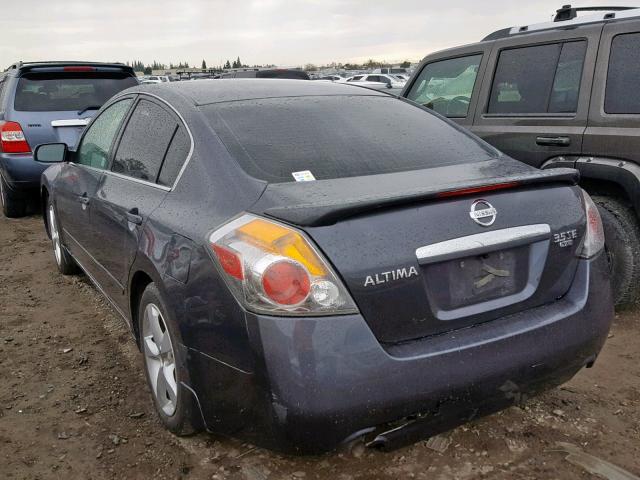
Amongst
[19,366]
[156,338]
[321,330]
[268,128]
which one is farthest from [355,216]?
[19,366]

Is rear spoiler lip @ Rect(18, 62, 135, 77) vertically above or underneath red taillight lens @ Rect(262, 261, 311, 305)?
above

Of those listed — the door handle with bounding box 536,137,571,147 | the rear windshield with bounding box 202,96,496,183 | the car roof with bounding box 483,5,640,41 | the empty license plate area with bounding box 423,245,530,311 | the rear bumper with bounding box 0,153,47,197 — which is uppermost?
the car roof with bounding box 483,5,640,41

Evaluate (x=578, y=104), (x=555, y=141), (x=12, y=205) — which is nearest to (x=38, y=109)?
(x=12, y=205)

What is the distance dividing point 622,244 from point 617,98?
36.3 inches

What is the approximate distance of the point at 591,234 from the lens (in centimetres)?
240

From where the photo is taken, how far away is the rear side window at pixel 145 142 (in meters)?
2.85

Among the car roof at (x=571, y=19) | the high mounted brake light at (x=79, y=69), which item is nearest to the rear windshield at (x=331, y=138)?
the car roof at (x=571, y=19)

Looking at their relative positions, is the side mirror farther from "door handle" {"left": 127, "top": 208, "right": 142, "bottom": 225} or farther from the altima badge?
the altima badge

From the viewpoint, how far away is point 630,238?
3795 millimetres

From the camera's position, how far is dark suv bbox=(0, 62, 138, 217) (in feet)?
22.0

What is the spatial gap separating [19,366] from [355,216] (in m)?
2.50

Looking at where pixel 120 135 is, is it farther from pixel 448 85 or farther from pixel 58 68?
pixel 58 68

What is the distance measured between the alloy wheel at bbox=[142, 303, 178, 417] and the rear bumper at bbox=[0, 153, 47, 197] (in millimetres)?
4742

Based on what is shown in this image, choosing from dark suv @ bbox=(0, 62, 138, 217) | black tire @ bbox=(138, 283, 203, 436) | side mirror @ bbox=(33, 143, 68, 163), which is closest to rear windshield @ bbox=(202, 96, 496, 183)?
black tire @ bbox=(138, 283, 203, 436)
